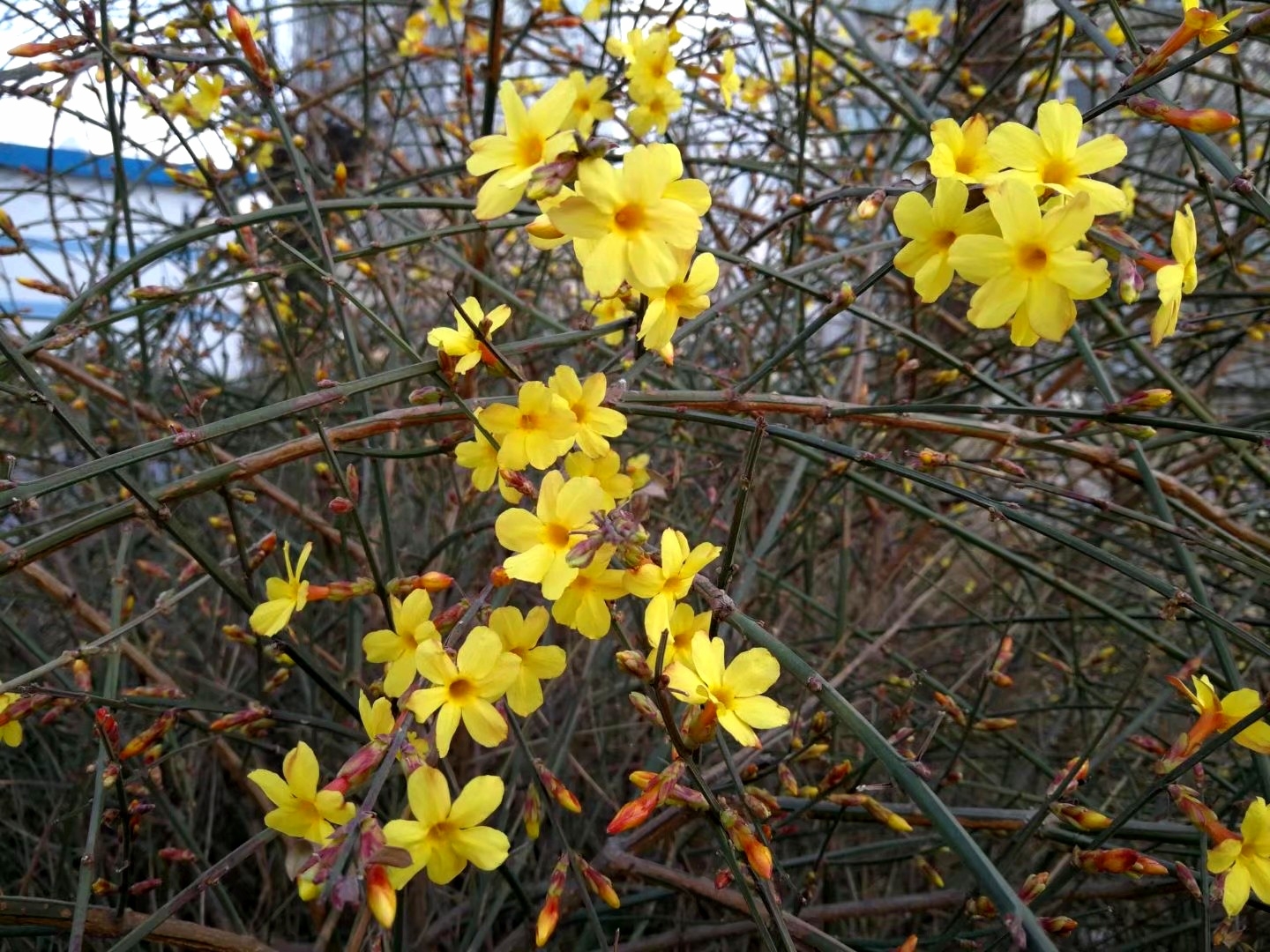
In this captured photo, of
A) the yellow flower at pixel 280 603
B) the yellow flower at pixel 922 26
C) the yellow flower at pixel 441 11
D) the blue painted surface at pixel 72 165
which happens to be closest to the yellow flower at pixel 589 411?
the yellow flower at pixel 280 603

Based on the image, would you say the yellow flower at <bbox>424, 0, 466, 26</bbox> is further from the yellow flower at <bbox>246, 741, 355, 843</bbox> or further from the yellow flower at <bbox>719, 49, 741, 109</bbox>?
the yellow flower at <bbox>246, 741, 355, 843</bbox>

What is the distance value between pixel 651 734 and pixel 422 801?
1429 millimetres

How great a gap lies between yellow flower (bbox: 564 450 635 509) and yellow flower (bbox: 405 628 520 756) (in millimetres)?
268

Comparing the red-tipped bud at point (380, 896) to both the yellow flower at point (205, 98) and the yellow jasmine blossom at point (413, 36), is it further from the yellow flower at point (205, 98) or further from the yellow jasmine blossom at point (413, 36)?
the yellow jasmine blossom at point (413, 36)

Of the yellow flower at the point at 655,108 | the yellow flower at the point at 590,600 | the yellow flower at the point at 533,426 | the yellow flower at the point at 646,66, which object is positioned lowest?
the yellow flower at the point at 590,600

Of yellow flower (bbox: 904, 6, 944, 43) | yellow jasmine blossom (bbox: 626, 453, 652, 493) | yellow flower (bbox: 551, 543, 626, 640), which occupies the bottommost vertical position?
yellow flower (bbox: 551, 543, 626, 640)

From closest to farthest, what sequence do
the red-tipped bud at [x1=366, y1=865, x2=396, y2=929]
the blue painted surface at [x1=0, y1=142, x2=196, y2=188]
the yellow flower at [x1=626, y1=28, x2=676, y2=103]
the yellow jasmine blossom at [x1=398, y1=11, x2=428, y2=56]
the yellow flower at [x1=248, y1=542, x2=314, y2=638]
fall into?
the red-tipped bud at [x1=366, y1=865, x2=396, y2=929] < the yellow flower at [x1=248, y1=542, x2=314, y2=638] < the yellow flower at [x1=626, y1=28, x2=676, y2=103] < the blue painted surface at [x1=0, y1=142, x2=196, y2=188] < the yellow jasmine blossom at [x1=398, y1=11, x2=428, y2=56]

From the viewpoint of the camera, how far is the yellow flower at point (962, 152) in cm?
103

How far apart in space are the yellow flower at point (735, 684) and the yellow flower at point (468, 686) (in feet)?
0.58

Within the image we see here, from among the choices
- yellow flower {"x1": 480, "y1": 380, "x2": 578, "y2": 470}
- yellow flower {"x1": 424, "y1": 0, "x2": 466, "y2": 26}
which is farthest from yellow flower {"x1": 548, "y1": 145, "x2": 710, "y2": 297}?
yellow flower {"x1": 424, "y1": 0, "x2": 466, "y2": 26}

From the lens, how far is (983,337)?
3.02 metres

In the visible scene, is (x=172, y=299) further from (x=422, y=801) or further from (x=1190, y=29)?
(x=1190, y=29)

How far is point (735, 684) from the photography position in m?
0.97

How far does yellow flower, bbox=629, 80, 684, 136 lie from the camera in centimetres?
196
